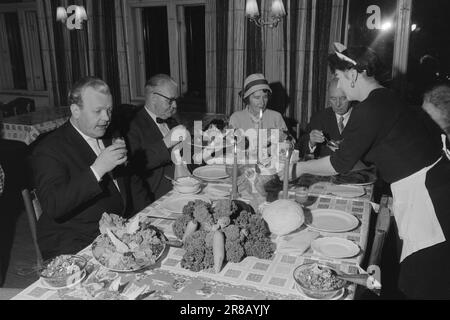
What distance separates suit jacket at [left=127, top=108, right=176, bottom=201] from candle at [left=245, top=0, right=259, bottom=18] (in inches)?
83.2

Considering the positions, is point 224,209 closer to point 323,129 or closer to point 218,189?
point 218,189

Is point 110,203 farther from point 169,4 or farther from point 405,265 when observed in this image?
point 169,4

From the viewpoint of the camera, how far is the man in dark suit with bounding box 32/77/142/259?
2.13 m

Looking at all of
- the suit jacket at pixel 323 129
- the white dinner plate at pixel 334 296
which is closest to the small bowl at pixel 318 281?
the white dinner plate at pixel 334 296

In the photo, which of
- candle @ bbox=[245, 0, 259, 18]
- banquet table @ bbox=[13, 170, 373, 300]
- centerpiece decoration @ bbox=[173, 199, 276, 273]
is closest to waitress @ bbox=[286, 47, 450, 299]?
banquet table @ bbox=[13, 170, 373, 300]

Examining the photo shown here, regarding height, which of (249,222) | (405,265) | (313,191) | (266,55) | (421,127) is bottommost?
(405,265)

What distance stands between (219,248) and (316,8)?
3.74 m

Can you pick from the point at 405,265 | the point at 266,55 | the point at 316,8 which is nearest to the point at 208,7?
the point at 266,55

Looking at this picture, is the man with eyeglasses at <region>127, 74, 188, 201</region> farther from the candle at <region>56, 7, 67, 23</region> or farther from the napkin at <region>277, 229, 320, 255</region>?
the candle at <region>56, 7, 67, 23</region>

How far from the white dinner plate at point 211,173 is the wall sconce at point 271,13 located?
235 cm

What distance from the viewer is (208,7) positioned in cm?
500

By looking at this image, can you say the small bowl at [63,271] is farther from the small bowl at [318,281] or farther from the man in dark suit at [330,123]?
the man in dark suit at [330,123]

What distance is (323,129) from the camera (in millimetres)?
3902

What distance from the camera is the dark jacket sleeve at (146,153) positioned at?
118 inches
